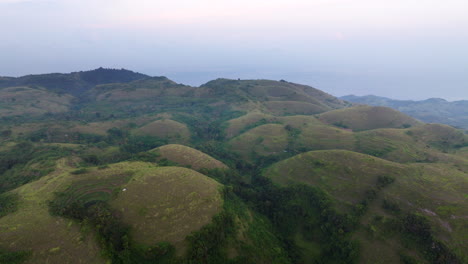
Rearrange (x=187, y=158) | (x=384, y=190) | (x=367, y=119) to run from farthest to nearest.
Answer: (x=367, y=119) < (x=187, y=158) < (x=384, y=190)

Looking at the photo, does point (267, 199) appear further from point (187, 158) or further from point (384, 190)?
point (187, 158)

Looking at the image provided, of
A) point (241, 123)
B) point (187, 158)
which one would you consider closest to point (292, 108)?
point (241, 123)

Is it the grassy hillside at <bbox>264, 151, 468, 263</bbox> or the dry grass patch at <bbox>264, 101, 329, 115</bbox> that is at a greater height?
the dry grass patch at <bbox>264, 101, 329, 115</bbox>

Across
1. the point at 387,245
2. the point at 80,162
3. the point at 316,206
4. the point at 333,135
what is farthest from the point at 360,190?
the point at 80,162

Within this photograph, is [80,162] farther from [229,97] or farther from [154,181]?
[229,97]

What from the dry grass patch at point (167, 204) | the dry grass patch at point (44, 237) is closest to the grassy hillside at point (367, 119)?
the dry grass patch at point (167, 204)

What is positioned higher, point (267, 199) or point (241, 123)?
point (241, 123)

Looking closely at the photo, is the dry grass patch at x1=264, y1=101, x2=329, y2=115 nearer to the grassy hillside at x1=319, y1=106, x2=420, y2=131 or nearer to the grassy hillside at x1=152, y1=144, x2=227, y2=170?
the grassy hillside at x1=319, y1=106, x2=420, y2=131

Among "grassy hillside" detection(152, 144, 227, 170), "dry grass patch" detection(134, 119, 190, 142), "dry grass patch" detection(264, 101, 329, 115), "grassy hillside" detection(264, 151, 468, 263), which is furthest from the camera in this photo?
"dry grass patch" detection(264, 101, 329, 115)

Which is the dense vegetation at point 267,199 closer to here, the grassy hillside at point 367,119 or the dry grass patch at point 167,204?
the dry grass patch at point 167,204

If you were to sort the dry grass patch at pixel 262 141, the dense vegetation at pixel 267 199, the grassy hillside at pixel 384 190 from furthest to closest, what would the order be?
1. the dry grass patch at pixel 262 141
2. the grassy hillside at pixel 384 190
3. the dense vegetation at pixel 267 199

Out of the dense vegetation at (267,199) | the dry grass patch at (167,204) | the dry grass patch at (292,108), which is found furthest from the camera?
the dry grass patch at (292,108)

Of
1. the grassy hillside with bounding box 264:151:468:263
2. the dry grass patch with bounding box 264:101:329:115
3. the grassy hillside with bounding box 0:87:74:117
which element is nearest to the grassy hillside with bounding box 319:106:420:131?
the dry grass patch with bounding box 264:101:329:115
